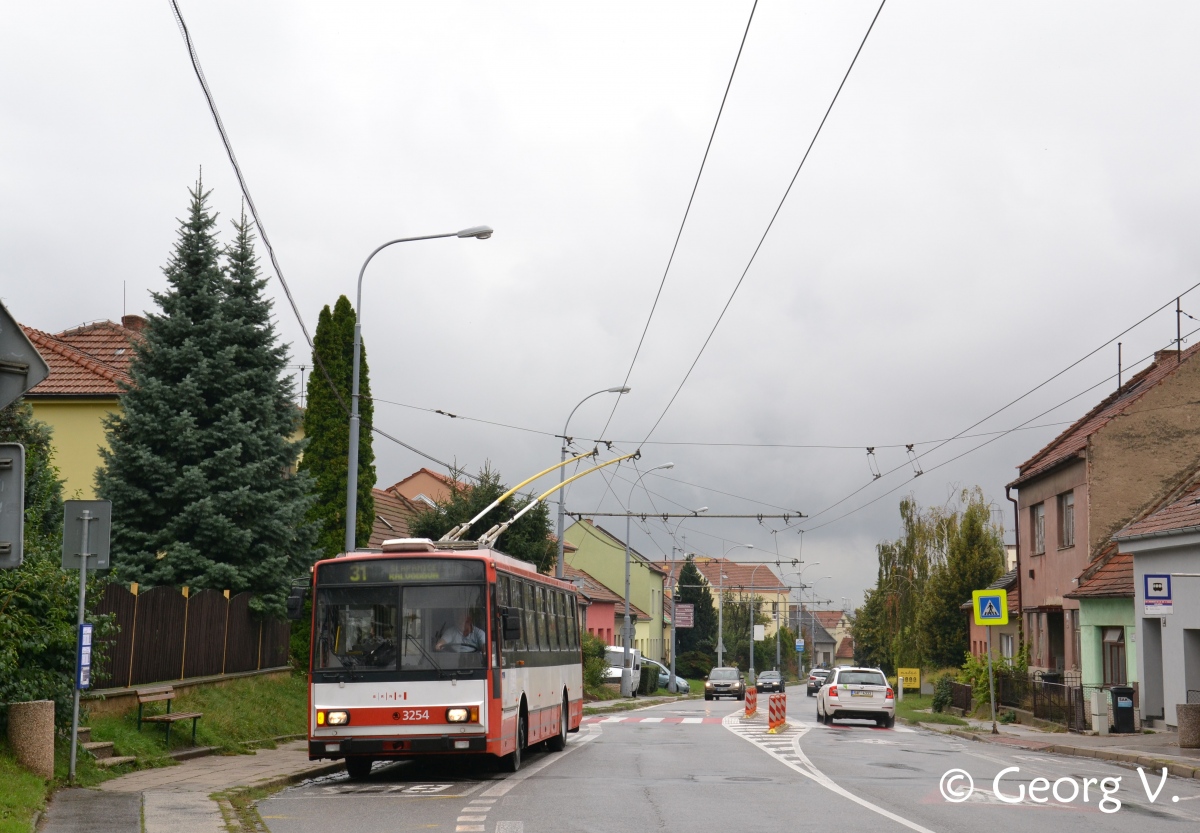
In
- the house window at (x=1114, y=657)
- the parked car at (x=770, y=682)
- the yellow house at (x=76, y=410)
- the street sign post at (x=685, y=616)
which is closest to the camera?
the house window at (x=1114, y=657)

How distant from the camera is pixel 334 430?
28.8 metres

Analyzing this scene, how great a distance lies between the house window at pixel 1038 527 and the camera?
37.3 meters

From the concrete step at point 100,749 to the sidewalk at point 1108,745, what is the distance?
14023 mm

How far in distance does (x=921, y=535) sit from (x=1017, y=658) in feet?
74.5

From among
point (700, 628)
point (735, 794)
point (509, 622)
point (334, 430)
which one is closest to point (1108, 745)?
point (735, 794)

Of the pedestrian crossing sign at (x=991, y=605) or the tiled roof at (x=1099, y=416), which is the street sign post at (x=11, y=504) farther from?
the tiled roof at (x=1099, y=416)

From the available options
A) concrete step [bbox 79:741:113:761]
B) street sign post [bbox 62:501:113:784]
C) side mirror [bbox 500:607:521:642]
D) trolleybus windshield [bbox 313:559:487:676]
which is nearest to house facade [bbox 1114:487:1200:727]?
side mirror [bbox 500:607:521:642]

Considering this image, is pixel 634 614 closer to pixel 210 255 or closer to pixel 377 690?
pixel 210 255

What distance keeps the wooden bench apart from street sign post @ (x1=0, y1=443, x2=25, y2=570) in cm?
1094

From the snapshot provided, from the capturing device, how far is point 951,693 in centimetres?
4131

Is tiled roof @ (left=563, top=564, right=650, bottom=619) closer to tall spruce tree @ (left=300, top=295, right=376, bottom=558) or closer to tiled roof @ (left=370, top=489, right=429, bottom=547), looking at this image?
tiled roof @ (left=370, top=489, right=429, bottom=547)

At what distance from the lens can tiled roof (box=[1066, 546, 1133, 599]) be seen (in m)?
29.5

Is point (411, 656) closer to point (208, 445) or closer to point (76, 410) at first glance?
point (208, 445)

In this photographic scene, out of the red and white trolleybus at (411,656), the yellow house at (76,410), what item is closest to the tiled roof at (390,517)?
the yellow house at (76,410)
